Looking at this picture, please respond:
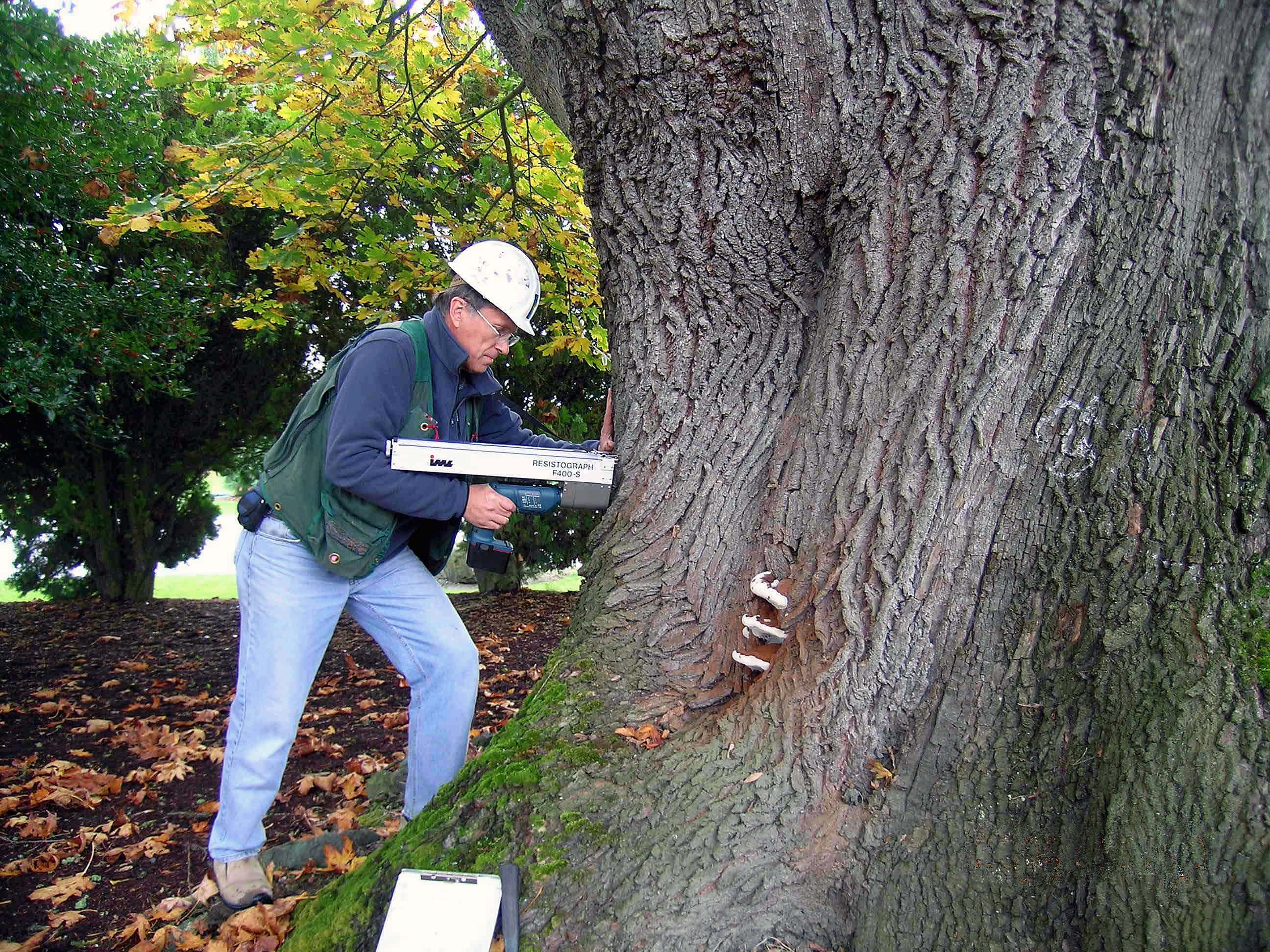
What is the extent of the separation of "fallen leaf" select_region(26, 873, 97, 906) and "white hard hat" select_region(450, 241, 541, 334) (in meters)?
2.63

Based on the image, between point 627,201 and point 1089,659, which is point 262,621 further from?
point 1089,659

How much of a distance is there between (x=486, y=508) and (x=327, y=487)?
1.68 feet

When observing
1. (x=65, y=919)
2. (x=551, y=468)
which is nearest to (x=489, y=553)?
(x=551, y=468)

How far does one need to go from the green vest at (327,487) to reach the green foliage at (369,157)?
2095mm

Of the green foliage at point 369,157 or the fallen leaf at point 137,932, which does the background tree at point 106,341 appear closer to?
the green foliage at point 369,157

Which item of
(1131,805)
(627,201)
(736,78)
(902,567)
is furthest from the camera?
(627,201)

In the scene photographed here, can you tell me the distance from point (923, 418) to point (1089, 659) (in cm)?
72

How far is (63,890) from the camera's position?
325cm

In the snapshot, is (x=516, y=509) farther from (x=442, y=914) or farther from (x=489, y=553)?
(x=442, y=914)

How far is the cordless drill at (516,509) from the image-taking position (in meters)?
3.05

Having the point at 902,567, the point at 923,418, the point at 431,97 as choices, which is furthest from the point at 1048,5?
the point at 431,97

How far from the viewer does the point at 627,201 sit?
2.87 m

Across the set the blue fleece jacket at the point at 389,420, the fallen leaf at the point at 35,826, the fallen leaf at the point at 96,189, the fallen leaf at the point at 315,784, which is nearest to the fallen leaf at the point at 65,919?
the fallen leaf at the point at 35,826

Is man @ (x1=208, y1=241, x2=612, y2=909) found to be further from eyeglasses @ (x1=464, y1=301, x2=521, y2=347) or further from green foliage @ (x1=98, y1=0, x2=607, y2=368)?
green foliage @ (x1=98, y1=0, x2=607, y2=368)
